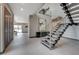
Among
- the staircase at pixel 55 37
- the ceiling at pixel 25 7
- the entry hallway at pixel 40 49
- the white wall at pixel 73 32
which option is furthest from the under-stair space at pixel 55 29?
the ceiling at pixel 25 7

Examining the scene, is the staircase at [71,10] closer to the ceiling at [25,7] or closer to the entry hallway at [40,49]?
the entry hallway at [40,49]

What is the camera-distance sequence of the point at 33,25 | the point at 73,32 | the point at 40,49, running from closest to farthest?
the point at 40,49
the point at 73,32
the point at 33,25

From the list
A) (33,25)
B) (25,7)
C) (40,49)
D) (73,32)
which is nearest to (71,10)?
(40,49)

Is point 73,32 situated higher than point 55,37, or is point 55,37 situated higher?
point 73,32

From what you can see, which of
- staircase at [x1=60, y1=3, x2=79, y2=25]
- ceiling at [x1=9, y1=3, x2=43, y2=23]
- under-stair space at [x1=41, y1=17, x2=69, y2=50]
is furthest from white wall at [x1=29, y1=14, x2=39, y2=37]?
staircase at [x1=60, y1=3, x2=79, y2=25]

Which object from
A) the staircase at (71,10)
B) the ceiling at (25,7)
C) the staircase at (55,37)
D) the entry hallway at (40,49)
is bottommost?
the entry hallway at (40,49)

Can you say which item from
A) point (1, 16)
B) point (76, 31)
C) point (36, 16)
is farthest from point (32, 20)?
point (1, 16)

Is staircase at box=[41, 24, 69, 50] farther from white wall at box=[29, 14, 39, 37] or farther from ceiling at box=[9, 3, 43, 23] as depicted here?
white wall at box=[29, 14, 39, 37]

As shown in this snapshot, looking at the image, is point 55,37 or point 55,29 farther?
point 55,29

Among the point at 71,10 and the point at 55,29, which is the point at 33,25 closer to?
the point at 55,29
